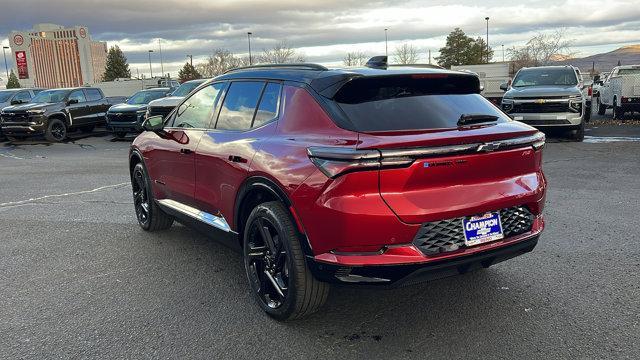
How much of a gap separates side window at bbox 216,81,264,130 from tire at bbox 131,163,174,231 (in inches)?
68.2

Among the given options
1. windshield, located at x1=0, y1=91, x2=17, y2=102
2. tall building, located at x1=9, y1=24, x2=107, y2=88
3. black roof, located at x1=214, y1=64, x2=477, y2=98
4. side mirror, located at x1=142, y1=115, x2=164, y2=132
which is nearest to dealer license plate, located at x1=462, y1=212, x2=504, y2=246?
black roof, located at x1=214, y1=64, x2=477, y2=98

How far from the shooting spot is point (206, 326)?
3605 mm

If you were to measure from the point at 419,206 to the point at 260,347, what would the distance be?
130 cm

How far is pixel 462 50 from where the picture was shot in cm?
7294

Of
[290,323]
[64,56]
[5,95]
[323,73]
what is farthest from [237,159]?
[64,56]

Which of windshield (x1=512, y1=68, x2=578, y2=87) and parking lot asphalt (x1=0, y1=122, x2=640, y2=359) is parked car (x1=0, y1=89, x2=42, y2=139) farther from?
windshield (x1=512, y1=68, x2=578, y2=87)

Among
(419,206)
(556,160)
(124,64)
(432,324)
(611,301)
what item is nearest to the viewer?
(419,206)

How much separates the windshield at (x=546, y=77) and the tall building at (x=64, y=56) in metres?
117

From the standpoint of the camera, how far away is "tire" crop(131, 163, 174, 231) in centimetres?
575

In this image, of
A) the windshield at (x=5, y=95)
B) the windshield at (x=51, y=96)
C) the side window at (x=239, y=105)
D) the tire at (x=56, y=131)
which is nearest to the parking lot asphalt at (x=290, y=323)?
the side window at (x=239, y=105)

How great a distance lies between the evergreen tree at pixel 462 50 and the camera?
72.4 m

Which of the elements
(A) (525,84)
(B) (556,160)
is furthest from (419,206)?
(A) (525,84)

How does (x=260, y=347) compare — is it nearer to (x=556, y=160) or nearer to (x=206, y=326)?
(x=206, y=326)

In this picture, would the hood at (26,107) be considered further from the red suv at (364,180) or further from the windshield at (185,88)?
the red suv at (364,180)
